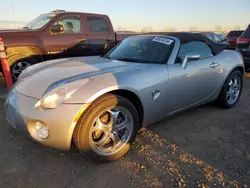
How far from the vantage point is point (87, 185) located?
7.06ft

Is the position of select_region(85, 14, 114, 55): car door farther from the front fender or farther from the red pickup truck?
the front fender

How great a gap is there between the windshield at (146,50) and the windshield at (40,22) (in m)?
3.22

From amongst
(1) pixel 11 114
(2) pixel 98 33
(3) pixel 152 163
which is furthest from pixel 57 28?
(3) pixel 152 163

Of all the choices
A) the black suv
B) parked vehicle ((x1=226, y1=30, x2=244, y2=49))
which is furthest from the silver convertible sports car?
parked vehicle ((x1=226, y1=30, x2=244, y2=49))

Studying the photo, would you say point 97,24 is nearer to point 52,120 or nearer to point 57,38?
point 57,38

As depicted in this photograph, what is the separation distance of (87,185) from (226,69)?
3.02 metres

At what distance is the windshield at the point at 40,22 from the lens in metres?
6.04

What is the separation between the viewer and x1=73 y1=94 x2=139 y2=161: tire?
2.25m

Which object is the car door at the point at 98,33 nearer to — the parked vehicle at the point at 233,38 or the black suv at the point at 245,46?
the black suv at the point at 245,46

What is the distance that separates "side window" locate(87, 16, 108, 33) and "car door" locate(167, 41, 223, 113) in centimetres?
383

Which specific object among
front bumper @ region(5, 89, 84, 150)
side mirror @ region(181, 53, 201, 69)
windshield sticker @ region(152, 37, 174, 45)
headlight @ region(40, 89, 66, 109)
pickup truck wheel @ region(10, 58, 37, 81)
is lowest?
pickup truck wheel @ region(10, 58, 37, 81)

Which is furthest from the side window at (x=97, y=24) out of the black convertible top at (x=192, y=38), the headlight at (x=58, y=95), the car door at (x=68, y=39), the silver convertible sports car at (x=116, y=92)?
the headlight at (x=58, y=95)

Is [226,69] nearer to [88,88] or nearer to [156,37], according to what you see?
[156,37]

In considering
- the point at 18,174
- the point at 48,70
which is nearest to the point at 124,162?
the point at 18,174
